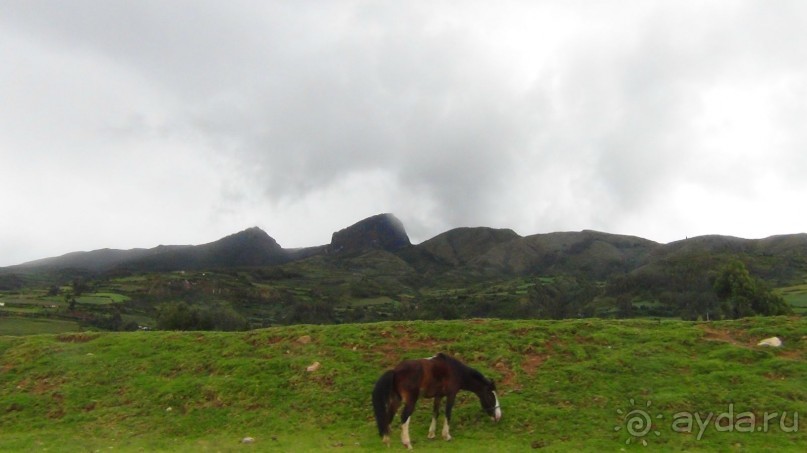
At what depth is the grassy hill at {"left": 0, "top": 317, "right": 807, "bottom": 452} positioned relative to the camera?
13.9 metres

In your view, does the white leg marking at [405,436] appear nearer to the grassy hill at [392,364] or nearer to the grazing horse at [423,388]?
the grazing horse at [423,388]

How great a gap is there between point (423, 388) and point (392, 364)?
17.7 feet

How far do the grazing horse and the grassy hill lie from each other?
0.60 metres

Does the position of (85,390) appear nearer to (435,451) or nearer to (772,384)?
(435,451)

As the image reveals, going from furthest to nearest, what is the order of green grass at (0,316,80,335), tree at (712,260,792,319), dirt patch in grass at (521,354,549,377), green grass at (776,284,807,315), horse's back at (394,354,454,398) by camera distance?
green grass at (0,316,80,335) → green grass at (776,284,807,315) → tree at (712,260,792,319) → dirt patch in grass at (521,354,549,377) → horse's back at (394,354,454,398)

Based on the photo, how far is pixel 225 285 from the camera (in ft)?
585

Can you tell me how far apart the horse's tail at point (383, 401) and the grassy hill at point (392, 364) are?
51 cm

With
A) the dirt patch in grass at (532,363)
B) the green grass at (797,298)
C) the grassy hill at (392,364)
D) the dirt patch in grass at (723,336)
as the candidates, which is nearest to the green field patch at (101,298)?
the grassy hill at (392,364)

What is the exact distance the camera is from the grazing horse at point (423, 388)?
13430mm

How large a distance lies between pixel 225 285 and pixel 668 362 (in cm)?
17423

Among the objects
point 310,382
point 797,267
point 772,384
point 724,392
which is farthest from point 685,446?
point 797,267

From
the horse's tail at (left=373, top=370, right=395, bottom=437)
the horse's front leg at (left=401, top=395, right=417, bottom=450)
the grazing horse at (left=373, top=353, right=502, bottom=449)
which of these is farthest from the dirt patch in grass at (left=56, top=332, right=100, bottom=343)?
the horse's front leg at (left=401, top=395, right=417, bottom=450)

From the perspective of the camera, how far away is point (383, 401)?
13.4m

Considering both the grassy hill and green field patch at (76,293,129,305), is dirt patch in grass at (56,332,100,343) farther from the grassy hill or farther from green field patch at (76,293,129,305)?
green field patch at (76,293,129,305)
